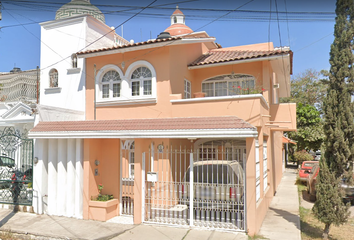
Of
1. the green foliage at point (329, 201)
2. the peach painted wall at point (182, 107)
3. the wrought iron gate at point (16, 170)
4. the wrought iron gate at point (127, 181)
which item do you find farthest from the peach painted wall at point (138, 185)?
the green foliage at point (329, 201)

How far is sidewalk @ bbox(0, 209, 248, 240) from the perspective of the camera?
24.5 feet

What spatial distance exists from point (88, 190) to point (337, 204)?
710 cm

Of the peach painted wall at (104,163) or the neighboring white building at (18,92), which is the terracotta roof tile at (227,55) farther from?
the neighboring white building at (18,92)

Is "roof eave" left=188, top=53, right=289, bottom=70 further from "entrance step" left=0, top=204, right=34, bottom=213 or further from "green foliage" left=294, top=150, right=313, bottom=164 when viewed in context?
"green foliage" left=294, top=150, right=313, bottom=164

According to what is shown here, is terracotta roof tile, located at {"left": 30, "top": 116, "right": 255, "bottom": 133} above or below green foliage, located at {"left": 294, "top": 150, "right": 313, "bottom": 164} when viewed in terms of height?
above

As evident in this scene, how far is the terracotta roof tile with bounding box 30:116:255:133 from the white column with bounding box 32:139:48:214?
600 mm

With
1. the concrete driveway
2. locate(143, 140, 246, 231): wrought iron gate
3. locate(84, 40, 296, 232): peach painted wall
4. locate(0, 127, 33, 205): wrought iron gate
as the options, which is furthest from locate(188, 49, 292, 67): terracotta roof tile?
locate(0, 127, 33, 205): wrought iron gate

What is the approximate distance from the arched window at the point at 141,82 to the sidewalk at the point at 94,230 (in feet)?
15.9

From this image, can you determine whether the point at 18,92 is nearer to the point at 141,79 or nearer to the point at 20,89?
the point at 20,89

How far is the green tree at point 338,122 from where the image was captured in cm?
704

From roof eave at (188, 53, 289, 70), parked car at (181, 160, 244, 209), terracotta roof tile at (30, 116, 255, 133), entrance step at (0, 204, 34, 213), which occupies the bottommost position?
entrance step at (0, 204, 34, 213)

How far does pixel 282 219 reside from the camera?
9289mm

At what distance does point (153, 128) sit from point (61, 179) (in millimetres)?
3722

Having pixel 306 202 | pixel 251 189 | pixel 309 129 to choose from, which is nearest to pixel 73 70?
pixel 251 189
